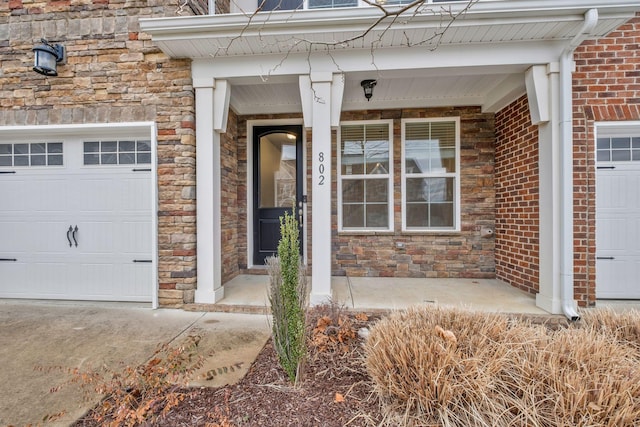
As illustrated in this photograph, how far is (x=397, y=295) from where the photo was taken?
3.88 meters

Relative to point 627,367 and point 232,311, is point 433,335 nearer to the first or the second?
point 627,367

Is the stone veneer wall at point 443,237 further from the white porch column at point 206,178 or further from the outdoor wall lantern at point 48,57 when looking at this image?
the outdoor wall lantern at point 48,57

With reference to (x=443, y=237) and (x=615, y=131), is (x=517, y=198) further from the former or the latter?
(x=615, y=131)

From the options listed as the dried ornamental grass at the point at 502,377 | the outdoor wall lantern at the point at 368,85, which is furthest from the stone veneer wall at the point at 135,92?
the dried ornamental grass at the point at 502,377

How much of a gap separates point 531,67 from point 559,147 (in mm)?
952

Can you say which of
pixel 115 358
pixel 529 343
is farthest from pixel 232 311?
pixel 529 343

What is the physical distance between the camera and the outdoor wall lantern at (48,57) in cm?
342

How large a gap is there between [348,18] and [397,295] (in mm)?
3263

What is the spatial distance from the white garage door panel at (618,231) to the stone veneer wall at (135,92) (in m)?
5.18

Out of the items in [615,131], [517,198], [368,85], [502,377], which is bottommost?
[502,377]

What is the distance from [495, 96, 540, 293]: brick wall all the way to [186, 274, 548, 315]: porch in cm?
29

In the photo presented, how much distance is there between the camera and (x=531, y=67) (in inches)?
131

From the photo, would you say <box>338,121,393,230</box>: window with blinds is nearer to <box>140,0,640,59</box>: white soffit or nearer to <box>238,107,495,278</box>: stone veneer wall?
<box>238,107,495,278</box>: stone veneer wall

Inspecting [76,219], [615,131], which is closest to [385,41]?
[615,131]
